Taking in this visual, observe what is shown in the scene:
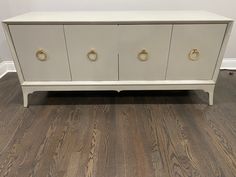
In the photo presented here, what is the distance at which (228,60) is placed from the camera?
2.15 metres

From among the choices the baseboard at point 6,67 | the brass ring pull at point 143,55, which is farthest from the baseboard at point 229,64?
the baseboard at point 6,67

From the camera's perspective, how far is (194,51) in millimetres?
1375

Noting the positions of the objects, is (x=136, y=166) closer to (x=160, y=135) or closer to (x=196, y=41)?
(x=160, y=135)

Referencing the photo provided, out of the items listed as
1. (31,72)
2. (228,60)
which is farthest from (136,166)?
(228,60)

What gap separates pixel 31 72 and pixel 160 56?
92cm

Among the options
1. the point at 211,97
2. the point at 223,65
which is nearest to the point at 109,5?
the point at 211,97

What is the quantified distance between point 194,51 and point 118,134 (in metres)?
0.76

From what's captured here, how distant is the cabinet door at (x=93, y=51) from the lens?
1307 millimetres

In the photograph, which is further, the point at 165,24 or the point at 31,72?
the point at 31,72

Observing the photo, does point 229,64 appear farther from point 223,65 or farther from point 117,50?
point 117,50

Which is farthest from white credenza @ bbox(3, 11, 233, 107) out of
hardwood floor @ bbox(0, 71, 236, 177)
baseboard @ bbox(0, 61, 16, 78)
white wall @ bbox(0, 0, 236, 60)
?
baseboard @ bbox(0, 61, 16, 78)

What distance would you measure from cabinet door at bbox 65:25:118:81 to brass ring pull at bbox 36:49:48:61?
0.56 feet

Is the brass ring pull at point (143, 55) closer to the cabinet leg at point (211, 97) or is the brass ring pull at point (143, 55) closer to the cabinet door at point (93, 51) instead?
the cabinet door at point (93, 51)

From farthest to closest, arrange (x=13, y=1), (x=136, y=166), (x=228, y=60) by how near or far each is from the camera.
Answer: (x=228, y=60) < (x=13, y=1) < (x=136, y=166)
